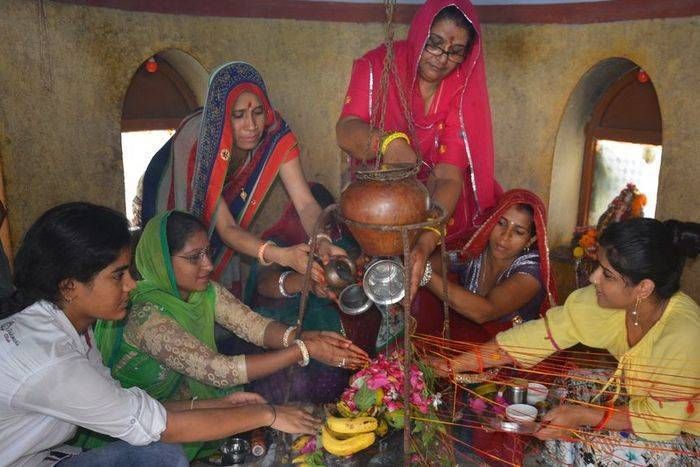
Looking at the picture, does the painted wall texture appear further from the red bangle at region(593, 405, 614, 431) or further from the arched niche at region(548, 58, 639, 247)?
the red bangle at region(593, 405, 614, 431)

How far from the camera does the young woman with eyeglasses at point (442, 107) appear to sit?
359cm

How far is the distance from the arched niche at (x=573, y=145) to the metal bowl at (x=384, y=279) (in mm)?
3817

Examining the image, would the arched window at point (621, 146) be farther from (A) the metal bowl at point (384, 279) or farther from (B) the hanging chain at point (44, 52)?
(B) the hanging chain at point (44, 52)

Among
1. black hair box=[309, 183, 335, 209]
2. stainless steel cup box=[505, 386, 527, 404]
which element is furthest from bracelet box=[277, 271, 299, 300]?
stainless steel cup box=[505, 386, 527, 404]

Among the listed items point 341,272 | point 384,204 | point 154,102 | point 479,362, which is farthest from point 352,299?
point 154,102

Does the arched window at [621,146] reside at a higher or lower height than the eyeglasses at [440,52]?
lower

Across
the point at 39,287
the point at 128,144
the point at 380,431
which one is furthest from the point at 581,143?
the point at 39,287

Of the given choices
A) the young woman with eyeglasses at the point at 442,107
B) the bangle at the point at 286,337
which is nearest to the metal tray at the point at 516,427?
the bangle at the point at 286,337

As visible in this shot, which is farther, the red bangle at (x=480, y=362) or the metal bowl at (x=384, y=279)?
the red bangle at (x=480, y=362)

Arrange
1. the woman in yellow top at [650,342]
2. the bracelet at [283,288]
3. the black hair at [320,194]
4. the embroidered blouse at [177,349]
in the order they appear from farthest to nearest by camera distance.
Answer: the black hair at [320,194], the bracelet at [283,288], the embroidered blouse at [177,349], the woman in yellow top at [650,342]

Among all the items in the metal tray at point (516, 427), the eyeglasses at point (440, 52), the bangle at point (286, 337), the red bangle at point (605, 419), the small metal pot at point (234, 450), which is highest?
the eyeglasses at point (440, 52)

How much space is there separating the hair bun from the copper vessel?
43.6 inches

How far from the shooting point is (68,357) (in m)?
2.33

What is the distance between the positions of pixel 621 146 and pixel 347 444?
453 cm
